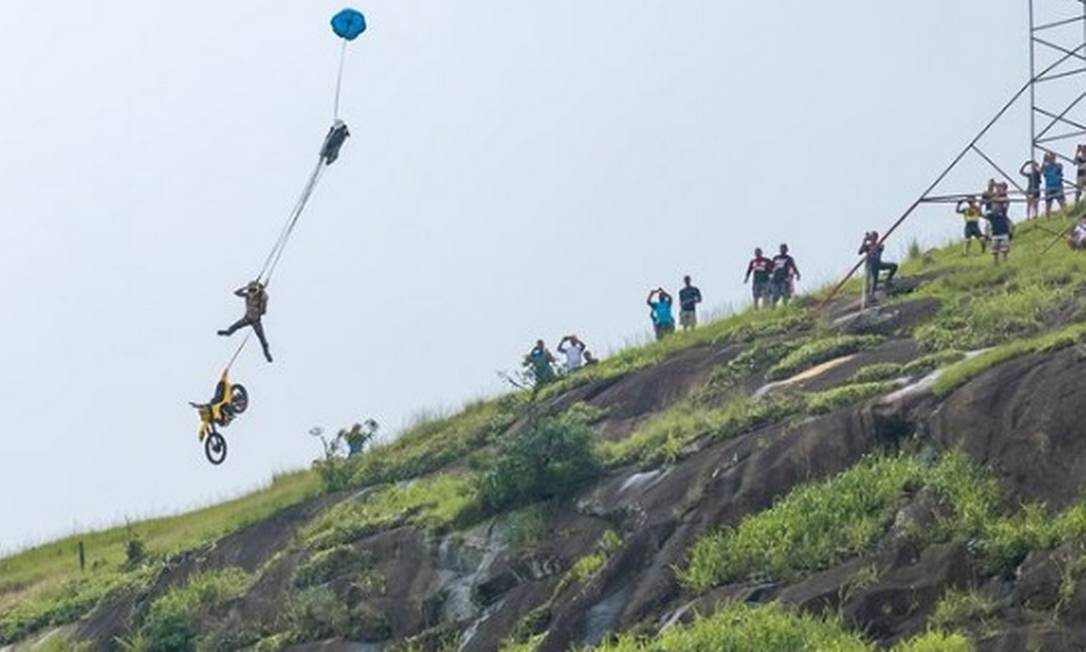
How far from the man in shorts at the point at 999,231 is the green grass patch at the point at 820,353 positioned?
15.0 ft

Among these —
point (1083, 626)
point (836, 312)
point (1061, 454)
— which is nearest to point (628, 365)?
point (836, 312)

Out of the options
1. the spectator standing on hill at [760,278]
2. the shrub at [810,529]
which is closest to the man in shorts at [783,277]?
the spectator standing on hill at [760,278]

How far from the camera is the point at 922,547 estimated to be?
36500 mm

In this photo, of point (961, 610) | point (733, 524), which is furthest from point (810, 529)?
point (961, 610)

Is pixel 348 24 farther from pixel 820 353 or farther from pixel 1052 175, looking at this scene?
pixel 1052 175

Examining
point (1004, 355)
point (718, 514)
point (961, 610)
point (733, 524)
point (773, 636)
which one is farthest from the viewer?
point (1004, 355)

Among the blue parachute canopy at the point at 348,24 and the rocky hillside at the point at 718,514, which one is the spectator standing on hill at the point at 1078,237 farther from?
the blue parachute canopy at the point at 348,24

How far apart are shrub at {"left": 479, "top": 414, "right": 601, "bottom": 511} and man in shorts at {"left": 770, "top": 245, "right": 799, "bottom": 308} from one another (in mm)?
9457

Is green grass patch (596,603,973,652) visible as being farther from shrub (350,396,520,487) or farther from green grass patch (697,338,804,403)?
shrub (350,396,520,487)

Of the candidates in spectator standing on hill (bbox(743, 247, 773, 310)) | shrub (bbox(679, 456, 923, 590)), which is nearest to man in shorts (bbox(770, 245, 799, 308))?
spectator standing on hill (bbox(743, 247, 773, 310))

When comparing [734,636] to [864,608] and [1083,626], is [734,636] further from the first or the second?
[1083,626]

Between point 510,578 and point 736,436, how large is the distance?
12.7 ft

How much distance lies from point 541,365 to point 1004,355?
1491 centimetres

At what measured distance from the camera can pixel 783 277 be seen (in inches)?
2148
